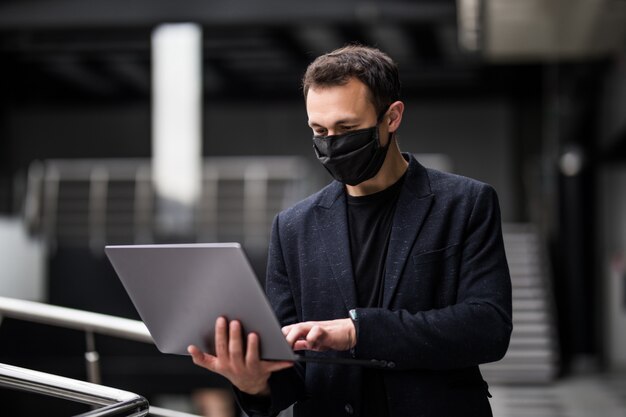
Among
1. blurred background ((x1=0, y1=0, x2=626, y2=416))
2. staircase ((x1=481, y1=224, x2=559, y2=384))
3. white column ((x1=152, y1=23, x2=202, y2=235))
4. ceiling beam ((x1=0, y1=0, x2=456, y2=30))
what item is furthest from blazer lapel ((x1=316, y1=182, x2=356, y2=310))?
white column ((x1=152, y1=23, x2=202, y2=235))

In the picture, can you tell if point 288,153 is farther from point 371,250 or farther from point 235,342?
point 235,342

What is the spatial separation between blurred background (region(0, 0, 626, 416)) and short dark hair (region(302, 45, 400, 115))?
7.05 metres

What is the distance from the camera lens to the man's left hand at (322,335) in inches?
72.9

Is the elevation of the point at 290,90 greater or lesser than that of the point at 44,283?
greater

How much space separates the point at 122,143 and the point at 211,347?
1896 cm

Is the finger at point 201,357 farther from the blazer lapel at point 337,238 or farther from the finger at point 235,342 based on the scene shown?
the blazer lapel at point 337,238

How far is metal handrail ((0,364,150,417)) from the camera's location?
1971 mm

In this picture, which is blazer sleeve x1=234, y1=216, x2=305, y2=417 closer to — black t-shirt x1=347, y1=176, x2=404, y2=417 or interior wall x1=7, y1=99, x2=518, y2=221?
black t-shirt x1=347, y1=176, x2=404, y2=417

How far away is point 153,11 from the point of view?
12820 mm

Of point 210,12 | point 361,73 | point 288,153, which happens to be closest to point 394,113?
point 361,73

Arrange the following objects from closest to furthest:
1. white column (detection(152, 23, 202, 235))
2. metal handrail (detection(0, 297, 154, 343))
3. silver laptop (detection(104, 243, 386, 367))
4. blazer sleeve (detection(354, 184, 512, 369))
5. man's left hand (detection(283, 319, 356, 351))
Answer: silver laptop (detection(104, 243, 386, 367)), man's left hand (detection(283, 319, 356, 351)), blazer sleeve (detection(354, 184, 512, 369)), metal handrail (detection(0, 297, 154, 343)), white column (detection(152, 23, 202, 235))

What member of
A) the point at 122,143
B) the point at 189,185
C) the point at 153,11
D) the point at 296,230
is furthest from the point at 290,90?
the point at 296,230

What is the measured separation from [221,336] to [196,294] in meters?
0.10

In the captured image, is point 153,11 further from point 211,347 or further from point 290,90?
point 211,347
